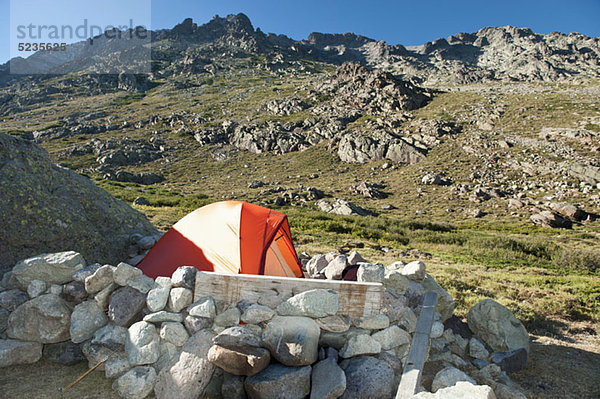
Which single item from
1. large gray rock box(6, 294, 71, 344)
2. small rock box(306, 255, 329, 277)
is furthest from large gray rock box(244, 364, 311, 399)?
small rock box(306, 255, 329, 277)

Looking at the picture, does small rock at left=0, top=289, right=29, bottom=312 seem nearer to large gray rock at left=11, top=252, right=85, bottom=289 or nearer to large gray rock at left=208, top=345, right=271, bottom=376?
large gray rock at left=11, top=252, right=85, bottom=289

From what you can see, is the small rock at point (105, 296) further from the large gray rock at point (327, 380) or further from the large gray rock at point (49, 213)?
the large gray rock at point (327, 380)

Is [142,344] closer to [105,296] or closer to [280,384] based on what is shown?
[105,296]

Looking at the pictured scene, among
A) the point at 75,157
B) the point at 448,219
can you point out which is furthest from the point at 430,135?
the point at 75,157

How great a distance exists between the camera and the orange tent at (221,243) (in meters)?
6.85

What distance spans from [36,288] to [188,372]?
2.83 metres

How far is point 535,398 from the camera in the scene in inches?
175

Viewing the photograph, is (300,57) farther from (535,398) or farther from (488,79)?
(535,398)

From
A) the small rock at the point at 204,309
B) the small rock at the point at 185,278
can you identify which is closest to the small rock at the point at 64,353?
the small rock at the point at 185,278

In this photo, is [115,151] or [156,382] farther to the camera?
[115,151]

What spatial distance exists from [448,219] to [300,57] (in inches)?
6740

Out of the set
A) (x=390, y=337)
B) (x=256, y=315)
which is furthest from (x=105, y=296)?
(x=390, y=337)

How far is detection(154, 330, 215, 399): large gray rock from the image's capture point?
13.2 ft

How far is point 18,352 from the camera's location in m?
4.46
